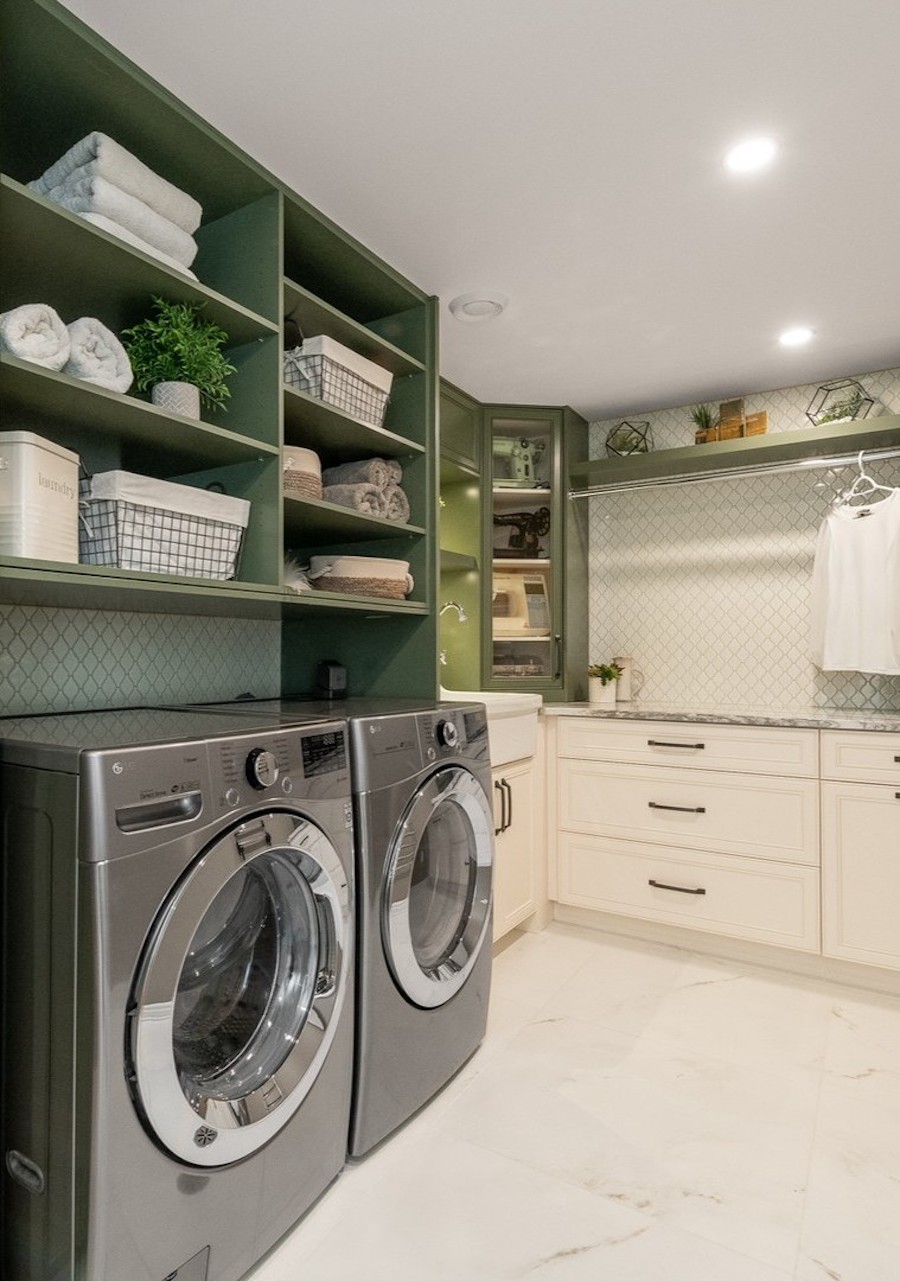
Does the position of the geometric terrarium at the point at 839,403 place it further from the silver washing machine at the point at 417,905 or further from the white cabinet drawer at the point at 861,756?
the silver washing machine at the point at 417,905

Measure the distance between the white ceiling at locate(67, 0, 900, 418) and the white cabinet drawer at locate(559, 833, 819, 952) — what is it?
6.50 feet

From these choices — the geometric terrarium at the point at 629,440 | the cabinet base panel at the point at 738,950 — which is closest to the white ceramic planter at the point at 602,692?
the cabinet base panel at the point at 738,950

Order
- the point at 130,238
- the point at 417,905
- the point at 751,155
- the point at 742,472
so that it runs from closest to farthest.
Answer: the point at 130,238
the point at 751,155
the point at 417,905
the point at 742,472

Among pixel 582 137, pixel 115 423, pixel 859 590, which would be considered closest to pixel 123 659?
pixel 115 423

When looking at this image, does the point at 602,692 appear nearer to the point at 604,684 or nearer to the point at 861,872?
the point at 604,684

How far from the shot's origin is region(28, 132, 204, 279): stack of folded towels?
1.43 m

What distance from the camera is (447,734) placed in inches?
73.9

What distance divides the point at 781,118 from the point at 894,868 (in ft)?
7.24

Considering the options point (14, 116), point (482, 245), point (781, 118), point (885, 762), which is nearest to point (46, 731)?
point (14, 116)

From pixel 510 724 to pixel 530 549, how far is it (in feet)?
3.33

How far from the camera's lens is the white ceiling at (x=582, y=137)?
4.52ft

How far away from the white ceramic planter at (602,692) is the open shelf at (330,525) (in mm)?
1269

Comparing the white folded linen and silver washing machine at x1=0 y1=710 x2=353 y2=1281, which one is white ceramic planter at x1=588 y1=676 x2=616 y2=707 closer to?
silver washing machine at x1=0 y1=710 x2=353 y2=1281

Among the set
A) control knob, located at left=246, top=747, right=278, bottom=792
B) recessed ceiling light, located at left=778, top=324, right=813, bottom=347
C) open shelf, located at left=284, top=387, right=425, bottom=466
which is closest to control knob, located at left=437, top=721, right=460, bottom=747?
control knob, located at left=246, top=747, right=278, bottom=792
